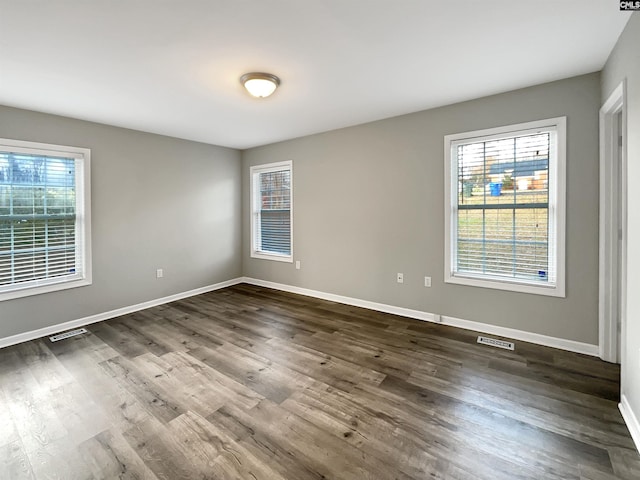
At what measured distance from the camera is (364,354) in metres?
2.86

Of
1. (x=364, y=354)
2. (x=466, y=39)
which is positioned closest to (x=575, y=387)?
(x=364, y=354)

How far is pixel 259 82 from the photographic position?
257 centimetres

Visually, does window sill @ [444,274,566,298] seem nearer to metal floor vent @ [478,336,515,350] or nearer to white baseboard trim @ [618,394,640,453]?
metal floor vent @ [478,336,515,350]

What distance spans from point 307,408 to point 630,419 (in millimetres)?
2010

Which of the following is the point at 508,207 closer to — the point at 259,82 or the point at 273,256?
the point at 259,82

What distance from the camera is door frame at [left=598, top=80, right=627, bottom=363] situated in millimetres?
2475

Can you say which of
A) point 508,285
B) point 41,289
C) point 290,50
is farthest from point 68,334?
point 508,285

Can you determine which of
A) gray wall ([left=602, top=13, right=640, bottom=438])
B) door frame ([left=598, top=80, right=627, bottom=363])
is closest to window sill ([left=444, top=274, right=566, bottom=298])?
door frame ([left=598, top=80, right=627, bottom=363])

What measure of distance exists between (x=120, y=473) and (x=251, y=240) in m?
4.23

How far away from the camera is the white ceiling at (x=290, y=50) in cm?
180

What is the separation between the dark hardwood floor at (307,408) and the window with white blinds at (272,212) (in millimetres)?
2106

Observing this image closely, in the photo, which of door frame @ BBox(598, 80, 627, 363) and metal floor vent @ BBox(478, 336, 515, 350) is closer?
door frame @ BBox(598, 80, 627, 363)

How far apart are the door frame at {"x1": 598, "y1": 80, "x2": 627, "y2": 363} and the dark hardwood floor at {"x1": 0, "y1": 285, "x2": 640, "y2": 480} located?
0.99ft

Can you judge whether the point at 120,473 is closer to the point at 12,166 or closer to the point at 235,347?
the point at 235,347
